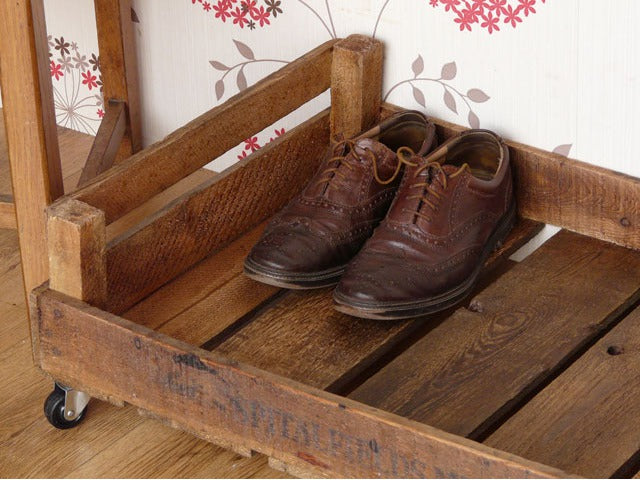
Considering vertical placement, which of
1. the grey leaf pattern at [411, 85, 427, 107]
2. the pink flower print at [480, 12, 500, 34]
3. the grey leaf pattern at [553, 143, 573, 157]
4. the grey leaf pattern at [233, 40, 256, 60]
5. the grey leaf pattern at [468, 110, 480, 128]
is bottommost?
the grey leaf pattern at [553, 143, 573, 157]

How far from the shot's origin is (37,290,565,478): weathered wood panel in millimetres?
1058

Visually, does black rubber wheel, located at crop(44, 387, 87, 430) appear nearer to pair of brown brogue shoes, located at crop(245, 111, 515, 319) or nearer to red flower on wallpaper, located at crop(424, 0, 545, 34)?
pair of brown brogue shoes, located at crop(245, 111, 515, 319)

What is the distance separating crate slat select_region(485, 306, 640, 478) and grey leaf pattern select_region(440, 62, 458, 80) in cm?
42

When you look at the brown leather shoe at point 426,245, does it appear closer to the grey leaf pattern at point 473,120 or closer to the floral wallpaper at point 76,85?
the grey leaf pattern at point 473,120

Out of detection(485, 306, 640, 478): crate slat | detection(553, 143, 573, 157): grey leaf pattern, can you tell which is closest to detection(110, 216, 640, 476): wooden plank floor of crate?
detection(485, 306, 640, 478): crate slat

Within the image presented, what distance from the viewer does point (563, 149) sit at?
1.47 metres

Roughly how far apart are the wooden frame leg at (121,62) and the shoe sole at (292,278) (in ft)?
1.65

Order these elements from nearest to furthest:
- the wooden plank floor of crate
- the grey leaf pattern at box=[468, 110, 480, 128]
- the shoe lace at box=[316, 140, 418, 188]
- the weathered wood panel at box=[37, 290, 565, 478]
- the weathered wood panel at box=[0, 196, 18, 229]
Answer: the weathered wood panel at box=[37, 290, 565, 478]
the wooden plank floor of crate
the shoe lace at box=[316, 140, 418, 188]
the grey leaf pattern at box=[468, 110, 480, 128]
the weathered wood panel at box=[0, 196, 18, 229]

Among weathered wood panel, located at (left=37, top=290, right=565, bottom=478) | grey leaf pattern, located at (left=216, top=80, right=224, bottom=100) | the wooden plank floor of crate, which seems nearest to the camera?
weathered wood panel, located at (left=37, top=290, right=565, bottom=478)

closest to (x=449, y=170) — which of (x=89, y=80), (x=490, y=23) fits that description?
(x=490, y=23)

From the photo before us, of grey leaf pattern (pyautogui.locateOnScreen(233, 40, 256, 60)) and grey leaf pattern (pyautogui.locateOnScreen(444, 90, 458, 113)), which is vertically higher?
grey leaf pattern (pyautogui.locateOnScreen(233, 40, 256, 60))

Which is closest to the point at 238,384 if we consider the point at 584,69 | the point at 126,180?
the point at 126,180

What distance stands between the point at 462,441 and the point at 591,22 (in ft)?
1.94

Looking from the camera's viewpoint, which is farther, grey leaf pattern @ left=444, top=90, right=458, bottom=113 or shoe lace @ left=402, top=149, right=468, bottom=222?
Result: grey leaf pattern @ left=444, top=90, right=458, bottom=113
